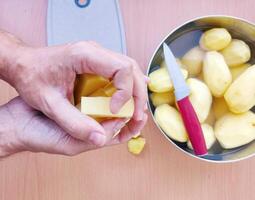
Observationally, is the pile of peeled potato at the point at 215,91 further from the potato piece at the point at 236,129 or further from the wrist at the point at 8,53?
the wrist at the point at 8,53

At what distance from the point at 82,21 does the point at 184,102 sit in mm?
182

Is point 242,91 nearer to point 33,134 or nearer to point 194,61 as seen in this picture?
point 194,61

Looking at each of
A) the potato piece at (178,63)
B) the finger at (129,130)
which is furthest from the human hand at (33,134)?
the potato piece at (178,63)

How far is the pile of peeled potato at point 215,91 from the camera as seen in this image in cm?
52

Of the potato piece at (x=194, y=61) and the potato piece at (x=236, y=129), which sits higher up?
the potato piece at (x=194, y=61)

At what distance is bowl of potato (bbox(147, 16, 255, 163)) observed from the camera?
52cm

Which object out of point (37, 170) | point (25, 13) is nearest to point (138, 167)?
point (37, 170)

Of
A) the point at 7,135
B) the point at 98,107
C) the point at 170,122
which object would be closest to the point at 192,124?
the point at 170,122

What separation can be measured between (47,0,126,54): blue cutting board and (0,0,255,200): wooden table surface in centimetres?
1

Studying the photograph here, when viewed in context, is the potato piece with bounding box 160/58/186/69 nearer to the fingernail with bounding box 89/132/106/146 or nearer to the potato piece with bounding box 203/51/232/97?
the potato piece with bounding box 203/51/232/97

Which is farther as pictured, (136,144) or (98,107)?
(136,144)

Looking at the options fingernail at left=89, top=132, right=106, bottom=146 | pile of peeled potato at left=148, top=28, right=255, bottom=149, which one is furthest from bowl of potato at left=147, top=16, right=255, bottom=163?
fingernail at left=89, top=132, right=106, bottom=146

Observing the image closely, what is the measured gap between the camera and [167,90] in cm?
54

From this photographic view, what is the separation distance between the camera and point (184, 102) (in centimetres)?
52
